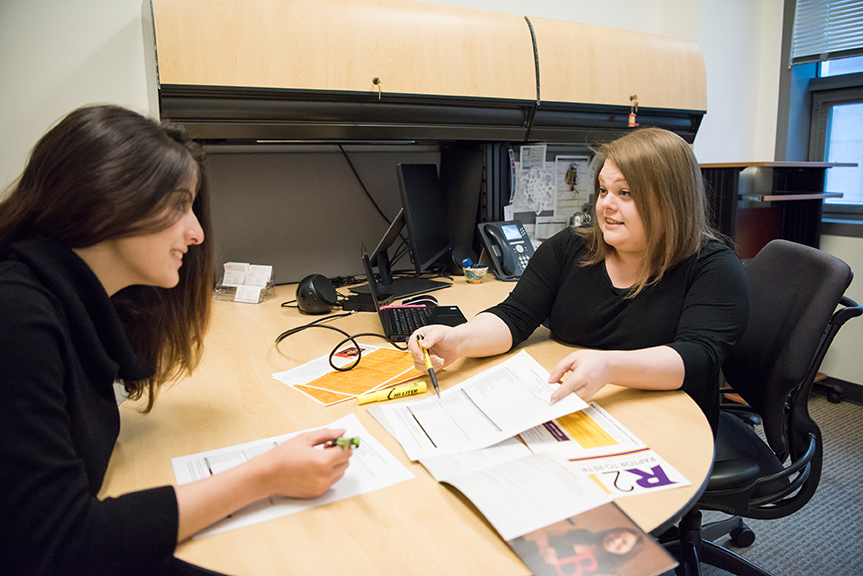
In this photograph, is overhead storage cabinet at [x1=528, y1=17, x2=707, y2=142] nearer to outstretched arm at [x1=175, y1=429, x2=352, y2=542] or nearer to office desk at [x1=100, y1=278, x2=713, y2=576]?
office desk at [x1=100, y1=278, x2=713, y2=576]

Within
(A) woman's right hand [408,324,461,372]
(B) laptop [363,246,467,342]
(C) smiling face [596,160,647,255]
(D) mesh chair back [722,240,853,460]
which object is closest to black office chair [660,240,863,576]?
(D) mesh chair back [722,240,853,460]

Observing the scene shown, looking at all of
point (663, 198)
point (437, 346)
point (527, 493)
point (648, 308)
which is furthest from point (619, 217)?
point (527, 493)

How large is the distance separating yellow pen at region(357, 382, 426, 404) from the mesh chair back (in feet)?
2.71

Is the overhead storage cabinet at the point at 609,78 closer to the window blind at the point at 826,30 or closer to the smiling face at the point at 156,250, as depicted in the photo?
the window blind at the point at 826,30

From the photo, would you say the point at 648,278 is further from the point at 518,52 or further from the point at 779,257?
the point at 518,52

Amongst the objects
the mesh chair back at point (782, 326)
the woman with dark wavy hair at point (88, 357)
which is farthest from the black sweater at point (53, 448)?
the mesh chair back at point (782, 326)

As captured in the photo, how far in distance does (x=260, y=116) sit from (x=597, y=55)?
132cm

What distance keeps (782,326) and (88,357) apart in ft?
4.58

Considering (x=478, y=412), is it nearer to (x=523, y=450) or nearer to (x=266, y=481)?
(x=523, y=450)

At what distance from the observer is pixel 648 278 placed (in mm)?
1202

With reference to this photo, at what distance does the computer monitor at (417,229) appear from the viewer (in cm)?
168

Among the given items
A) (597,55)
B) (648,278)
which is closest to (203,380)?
(648,278)

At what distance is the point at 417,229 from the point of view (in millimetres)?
1728

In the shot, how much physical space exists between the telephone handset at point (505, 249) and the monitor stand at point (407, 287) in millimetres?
239
